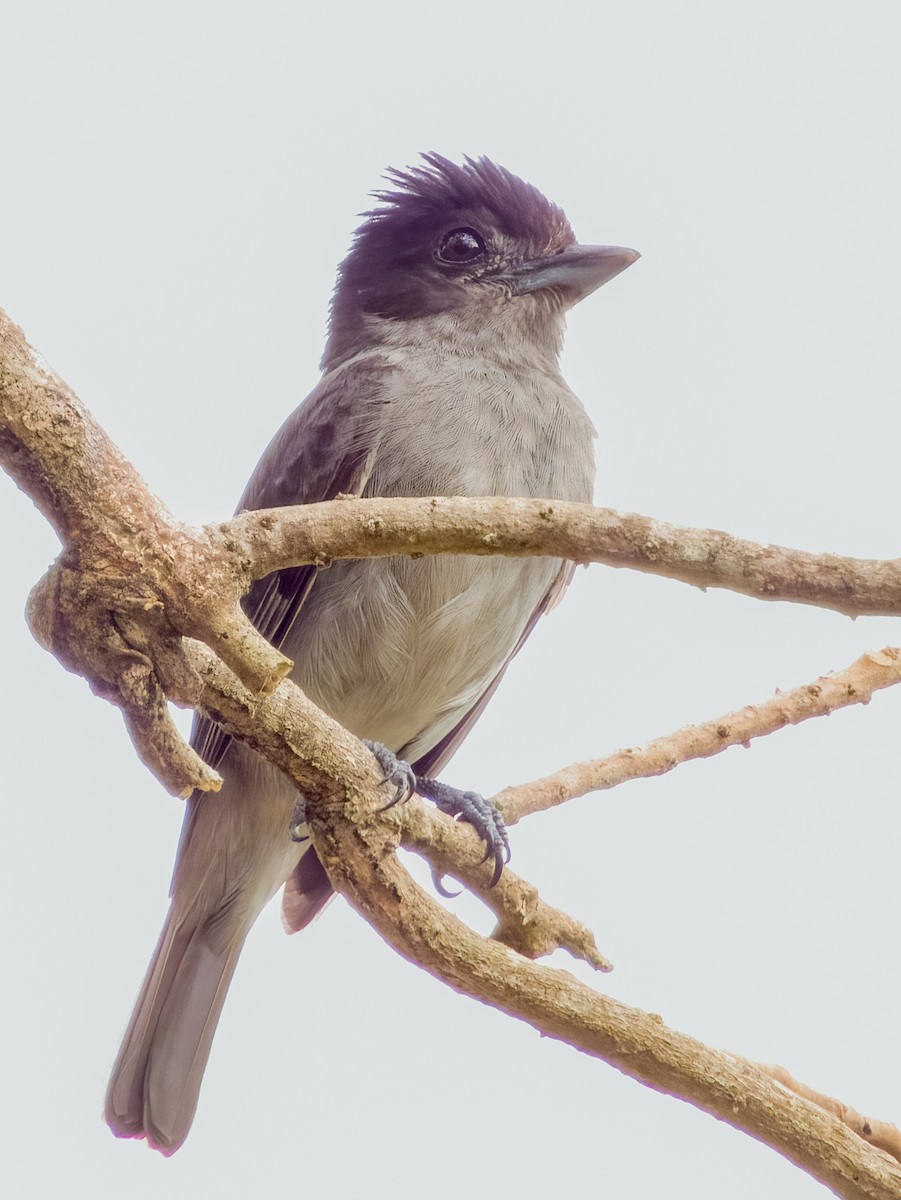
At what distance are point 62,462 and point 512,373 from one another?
264cm

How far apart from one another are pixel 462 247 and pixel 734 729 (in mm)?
2603

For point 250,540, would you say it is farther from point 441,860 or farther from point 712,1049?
point 712,1049

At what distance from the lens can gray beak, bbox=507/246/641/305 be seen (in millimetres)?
5211

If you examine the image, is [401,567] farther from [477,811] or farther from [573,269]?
[573,269]

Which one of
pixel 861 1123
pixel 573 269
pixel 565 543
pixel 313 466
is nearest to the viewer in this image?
pixel 565 543

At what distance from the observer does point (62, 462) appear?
2.46 meters

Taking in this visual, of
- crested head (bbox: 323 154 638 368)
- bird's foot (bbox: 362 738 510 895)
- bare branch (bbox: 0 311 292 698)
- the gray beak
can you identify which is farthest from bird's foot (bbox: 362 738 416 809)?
the gray beak

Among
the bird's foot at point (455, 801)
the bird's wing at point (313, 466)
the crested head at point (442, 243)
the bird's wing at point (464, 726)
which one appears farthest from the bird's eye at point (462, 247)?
the bird's foot at point (455, 801)

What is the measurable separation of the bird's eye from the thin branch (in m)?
2.41

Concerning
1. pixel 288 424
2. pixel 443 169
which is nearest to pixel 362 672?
pixel 288 424

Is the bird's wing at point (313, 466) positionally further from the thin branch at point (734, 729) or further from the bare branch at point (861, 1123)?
the bare branch at point (861, 1123)

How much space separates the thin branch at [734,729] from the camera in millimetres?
3395

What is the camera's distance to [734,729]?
136 inches

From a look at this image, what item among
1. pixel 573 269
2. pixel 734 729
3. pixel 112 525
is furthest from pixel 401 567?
pixel 112 525
